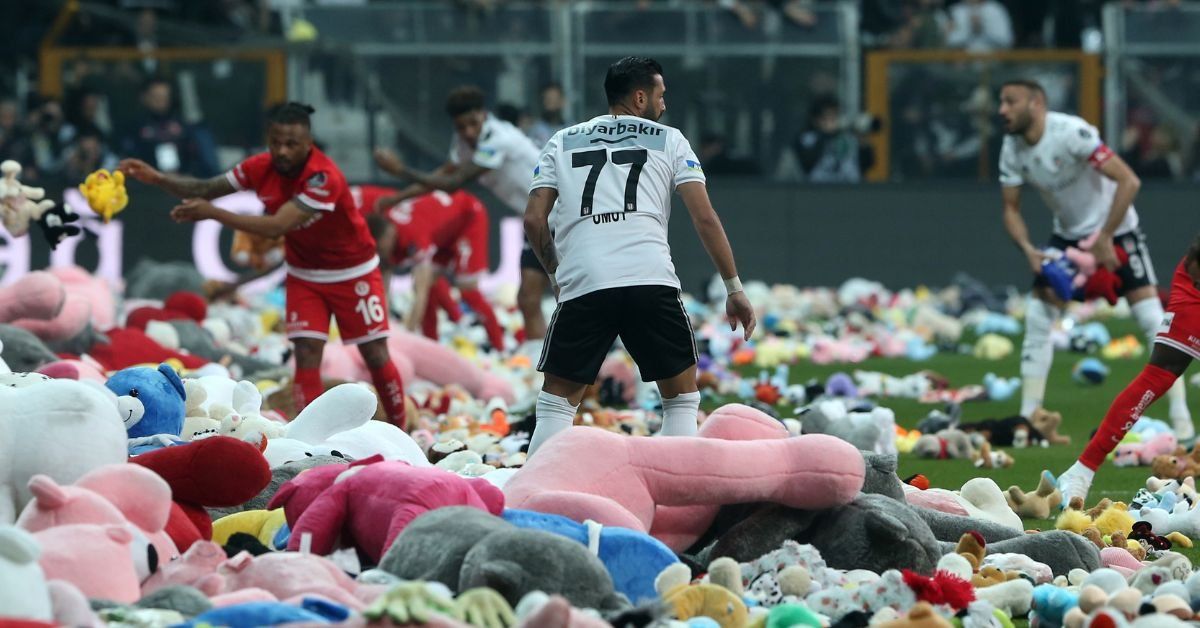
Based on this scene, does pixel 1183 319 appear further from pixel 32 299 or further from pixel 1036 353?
pixel 32 299

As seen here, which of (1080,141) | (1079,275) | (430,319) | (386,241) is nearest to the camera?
(1079,275)

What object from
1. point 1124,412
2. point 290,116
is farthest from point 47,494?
point 1124,412

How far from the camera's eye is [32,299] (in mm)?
9531

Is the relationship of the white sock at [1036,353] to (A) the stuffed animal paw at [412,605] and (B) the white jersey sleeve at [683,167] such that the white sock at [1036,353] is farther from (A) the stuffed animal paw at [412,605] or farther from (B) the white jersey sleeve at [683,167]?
(A) the stuffed animal paw at [412,605]

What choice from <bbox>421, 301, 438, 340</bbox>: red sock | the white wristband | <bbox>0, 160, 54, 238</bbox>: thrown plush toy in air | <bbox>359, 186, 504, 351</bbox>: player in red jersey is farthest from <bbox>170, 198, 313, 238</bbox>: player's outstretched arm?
<bbox>421, 301, 438, 340</bbox>: red sock

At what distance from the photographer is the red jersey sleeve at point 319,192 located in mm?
8609

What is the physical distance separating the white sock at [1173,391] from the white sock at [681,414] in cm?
348

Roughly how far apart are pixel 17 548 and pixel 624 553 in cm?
155

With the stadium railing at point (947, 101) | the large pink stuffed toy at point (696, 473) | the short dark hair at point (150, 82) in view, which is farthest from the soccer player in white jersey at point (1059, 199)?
the short dark hair at point (150, 82)

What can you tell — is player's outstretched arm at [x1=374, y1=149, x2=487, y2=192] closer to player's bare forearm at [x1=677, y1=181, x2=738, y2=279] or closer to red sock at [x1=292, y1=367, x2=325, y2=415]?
red sock at [x1=292, y1=367, x2=325, y2=415]

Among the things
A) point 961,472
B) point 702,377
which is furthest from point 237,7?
point 961,472

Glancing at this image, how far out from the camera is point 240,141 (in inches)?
695

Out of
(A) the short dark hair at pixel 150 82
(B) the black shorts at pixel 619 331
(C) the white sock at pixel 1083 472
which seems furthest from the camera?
(A) the short dark hair at pixel 150 82

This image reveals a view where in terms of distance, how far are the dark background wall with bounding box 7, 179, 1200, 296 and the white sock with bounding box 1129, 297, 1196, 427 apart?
7588 millimetres
